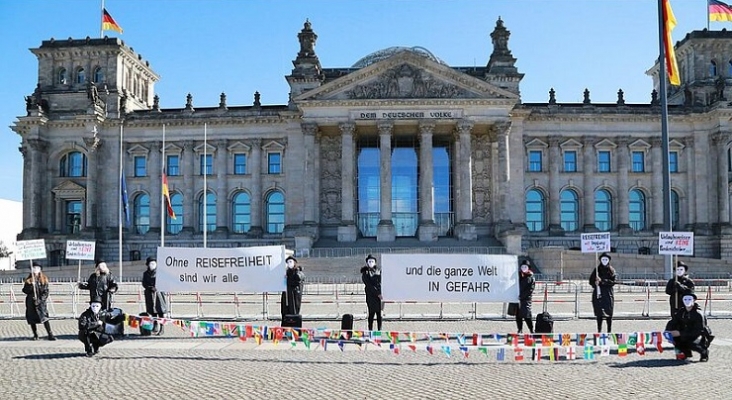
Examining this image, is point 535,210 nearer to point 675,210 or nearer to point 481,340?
point 675,210

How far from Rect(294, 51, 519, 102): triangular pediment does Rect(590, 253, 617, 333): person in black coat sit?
4119 cm

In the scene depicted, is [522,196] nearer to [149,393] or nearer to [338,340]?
[338,340]

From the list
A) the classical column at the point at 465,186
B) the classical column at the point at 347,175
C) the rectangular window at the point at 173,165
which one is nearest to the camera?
the classical column at the point at 465,186

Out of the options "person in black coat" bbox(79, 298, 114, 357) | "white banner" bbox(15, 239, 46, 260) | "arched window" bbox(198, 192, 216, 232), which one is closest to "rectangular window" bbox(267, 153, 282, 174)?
"arched window" bbox(198, 192, 216, 232)

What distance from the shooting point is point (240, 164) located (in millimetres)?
65688

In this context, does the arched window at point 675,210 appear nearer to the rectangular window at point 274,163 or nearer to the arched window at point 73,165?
the rectangular window at point 274,163

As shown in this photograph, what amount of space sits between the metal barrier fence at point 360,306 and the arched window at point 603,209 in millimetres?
25904

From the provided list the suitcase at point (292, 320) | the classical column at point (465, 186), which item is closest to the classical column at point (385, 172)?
the classical column at point (465, 186)

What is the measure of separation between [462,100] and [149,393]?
49.6 m

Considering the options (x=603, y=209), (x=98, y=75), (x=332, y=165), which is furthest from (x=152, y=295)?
(x=603, y=209)

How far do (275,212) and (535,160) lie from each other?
24.3 m

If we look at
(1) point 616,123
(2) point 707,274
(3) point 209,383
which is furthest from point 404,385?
(1) point 616,123

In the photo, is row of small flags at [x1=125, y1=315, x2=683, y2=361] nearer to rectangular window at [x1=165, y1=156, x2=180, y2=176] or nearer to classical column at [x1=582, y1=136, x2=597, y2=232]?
classical column at [x1=582, y1=136, x2=597, y2=232]

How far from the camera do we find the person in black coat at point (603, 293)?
18.8 meters
